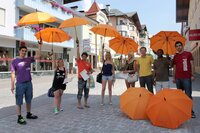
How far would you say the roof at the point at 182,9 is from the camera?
147ft

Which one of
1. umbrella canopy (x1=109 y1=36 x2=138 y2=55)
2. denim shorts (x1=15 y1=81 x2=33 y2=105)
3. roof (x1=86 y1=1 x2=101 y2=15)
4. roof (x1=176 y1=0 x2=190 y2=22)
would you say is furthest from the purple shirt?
roof (x1=86 y1=1 x2=101 y2=15)

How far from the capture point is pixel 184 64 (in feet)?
25.5

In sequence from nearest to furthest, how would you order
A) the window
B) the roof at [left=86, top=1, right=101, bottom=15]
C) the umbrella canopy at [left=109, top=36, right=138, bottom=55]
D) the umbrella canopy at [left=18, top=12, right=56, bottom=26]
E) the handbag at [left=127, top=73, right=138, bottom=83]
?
the umbrella canopy at [left=18, top=12, right=56, bottom=26]
the handbag at [left=127, top=73, right=138, bottom=83]
the umbrella canopy at [left=109, top=36, right=138, bottom=55]
the window
the roof at [left=86, top=1, right=101, bottom=15]

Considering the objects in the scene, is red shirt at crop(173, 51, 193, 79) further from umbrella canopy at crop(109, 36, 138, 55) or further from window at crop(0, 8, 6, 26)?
window at crop(0, 8, 6, 26)

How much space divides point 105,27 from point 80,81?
184 cm

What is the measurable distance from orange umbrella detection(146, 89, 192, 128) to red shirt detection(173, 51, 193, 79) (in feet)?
2.94

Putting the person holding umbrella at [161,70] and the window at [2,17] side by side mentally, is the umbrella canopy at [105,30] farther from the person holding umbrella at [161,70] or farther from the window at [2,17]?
the window at [2,17]

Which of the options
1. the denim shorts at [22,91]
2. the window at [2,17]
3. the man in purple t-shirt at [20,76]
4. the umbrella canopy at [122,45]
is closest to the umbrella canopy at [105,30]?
the umbrella canopy at [122,45]

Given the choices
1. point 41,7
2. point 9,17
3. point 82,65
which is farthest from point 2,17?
point 82,65

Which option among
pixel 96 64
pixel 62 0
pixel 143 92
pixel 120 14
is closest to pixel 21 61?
pixel 143 92

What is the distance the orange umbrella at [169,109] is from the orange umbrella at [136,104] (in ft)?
1.47

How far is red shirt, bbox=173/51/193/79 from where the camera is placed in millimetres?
7766

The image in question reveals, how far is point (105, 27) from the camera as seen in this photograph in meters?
9.40

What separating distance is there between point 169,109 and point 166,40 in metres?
2.91
